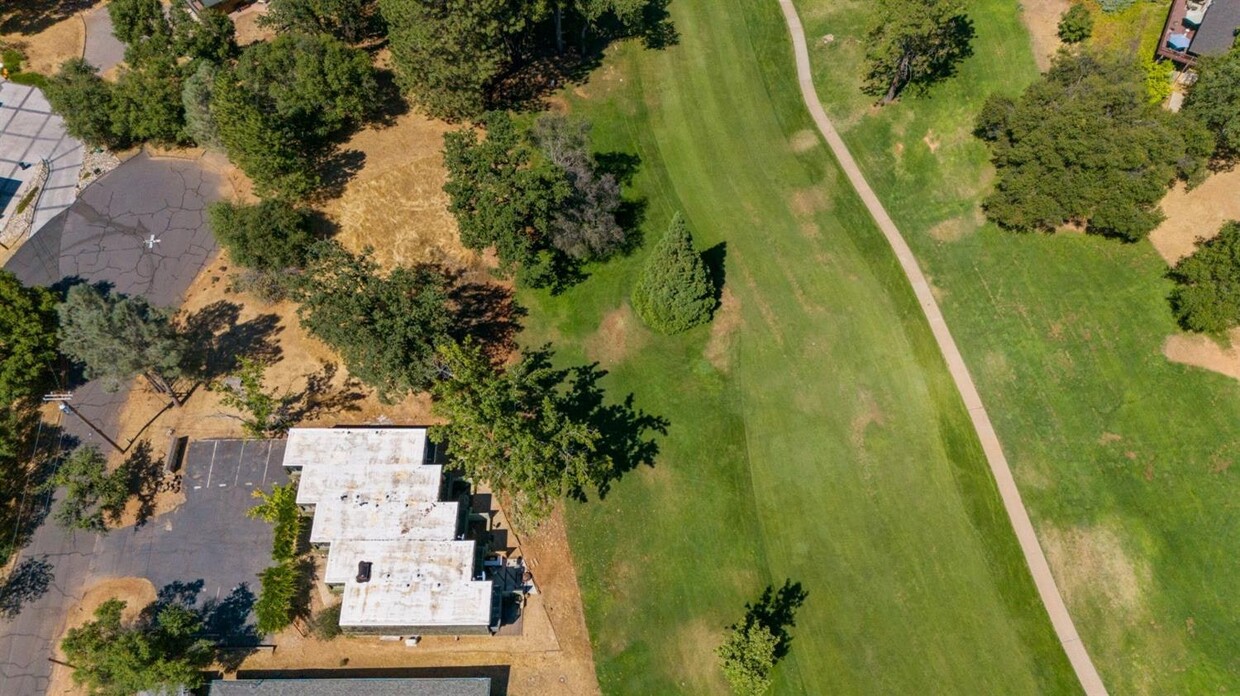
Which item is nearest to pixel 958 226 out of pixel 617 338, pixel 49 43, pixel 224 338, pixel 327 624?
pixel 617 338

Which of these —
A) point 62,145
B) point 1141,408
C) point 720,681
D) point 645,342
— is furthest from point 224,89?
point 1141,408

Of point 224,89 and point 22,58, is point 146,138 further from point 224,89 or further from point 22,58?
point 22,58

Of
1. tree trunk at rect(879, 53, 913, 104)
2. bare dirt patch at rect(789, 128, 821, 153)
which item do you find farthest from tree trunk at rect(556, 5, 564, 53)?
tree trunk at rect(879, 53, 913, 104)

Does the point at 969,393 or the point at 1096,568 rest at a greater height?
the point at 969,393

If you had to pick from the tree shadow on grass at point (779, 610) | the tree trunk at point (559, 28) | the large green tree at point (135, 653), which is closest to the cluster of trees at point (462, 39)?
the tree trunk at point (559, 28)

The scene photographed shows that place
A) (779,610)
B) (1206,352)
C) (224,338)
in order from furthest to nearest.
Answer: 1. (224,338)
2. (1206,352)
3. (779,610)

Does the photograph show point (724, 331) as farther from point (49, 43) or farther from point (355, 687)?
point (49, 43)

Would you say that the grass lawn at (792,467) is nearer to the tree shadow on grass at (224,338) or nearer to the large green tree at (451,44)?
the large green tree at (451,44)
